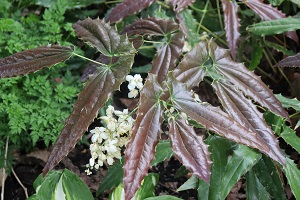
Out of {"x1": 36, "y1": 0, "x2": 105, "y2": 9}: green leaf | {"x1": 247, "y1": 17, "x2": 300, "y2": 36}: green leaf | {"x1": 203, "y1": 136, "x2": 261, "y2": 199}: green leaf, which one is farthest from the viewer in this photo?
{"x1": 36, "y1": 0, "x2": 105, "y2": 9}: green leaf

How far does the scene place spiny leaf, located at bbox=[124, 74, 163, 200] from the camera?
1090 millimetres

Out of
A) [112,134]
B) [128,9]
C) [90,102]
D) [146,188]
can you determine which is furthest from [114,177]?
[128,9]

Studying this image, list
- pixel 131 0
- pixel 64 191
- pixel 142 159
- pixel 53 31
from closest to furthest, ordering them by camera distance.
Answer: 1. pixel 142 159
2. pixel 64 191
3. pixel 131 0
4. pixel 53 31

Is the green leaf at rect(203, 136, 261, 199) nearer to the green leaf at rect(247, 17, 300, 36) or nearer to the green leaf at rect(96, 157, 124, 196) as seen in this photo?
the green leaf at rect(96, 157, 124, 196)

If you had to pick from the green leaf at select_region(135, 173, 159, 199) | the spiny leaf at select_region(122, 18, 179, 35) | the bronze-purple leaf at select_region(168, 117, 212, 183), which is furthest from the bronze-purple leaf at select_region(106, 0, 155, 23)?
the bronze-purple leaf at select_region(168, 117, 212, 183)

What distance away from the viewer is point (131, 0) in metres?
1.76

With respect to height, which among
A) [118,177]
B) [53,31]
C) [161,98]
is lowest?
[118,177]

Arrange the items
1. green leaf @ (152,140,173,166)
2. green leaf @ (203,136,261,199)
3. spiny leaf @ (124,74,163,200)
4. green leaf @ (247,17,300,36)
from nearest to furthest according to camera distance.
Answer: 1. spiny leaf @ (124,74,163,200)
2. green leaf @ (203,136,261,199)
3. green leaf @ (152,140,173,166)
4. green leaf @ (247,17,300,36)

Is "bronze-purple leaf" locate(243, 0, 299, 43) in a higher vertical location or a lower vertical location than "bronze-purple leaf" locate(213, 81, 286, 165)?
higher

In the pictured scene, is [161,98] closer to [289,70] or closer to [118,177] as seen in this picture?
[118,177]

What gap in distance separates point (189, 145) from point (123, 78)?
0.23m

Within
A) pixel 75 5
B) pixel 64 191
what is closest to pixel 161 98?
pixel 64 191

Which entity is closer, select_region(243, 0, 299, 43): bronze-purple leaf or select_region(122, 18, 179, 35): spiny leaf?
select_region(122, 18, 179, 35): spiny leaf

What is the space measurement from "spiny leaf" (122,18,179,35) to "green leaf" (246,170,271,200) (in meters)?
0.51
